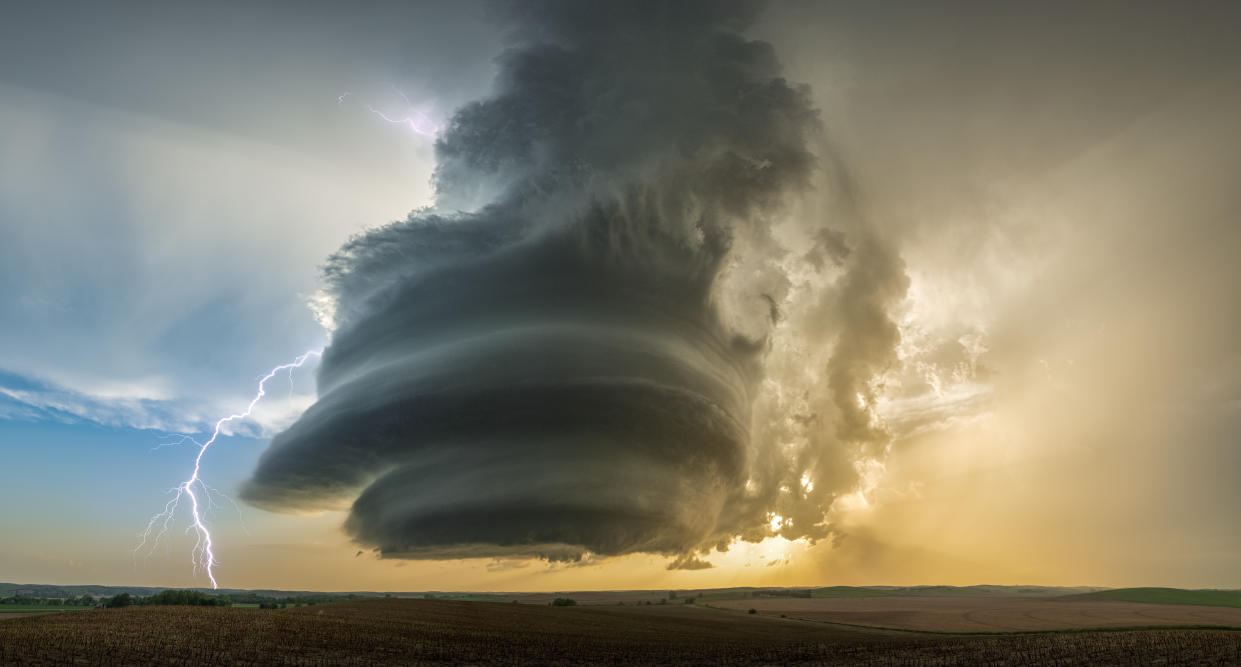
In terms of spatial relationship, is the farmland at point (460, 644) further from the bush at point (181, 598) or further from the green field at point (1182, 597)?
the green field at point (1182, 597)

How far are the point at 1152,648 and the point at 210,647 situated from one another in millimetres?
65046

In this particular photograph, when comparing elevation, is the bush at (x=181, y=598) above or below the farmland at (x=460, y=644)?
below

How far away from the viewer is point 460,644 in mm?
48844

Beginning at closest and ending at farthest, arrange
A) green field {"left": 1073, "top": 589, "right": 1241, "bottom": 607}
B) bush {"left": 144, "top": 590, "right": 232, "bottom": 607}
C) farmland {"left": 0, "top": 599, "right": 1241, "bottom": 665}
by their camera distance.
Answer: farmland {"left": 0, "top": 599, "right": 1241, "bottom": 665} < bush {"left": 144, "top": 590, "right": 232, "bottom": 607} < green field {"left": 1073, "top": 589, "right": 1241, "bottom": 607}

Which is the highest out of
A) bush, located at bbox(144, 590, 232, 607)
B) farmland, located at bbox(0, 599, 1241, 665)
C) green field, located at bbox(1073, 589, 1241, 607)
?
farmland, located at bbox(0, 599, 1241, 665)

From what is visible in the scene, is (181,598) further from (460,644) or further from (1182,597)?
(1182,597)

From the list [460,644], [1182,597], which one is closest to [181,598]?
[460,644]

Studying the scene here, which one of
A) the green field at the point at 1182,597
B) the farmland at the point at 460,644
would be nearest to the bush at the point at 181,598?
the farmland at the point at 460,644

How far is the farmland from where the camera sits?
38.8 m

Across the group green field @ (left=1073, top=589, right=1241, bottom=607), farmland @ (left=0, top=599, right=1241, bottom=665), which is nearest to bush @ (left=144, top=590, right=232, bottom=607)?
farmland @ (left=0, top=599, right=1241, bottom=665)

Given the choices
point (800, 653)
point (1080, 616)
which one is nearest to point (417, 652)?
point (800, 653)

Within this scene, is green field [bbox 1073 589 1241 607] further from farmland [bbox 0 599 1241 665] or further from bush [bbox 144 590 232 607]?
bush [bbox 144 590 232 607]

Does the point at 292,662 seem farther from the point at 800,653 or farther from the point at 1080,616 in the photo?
the point at 1080,616

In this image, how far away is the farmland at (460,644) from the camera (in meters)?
38.8
